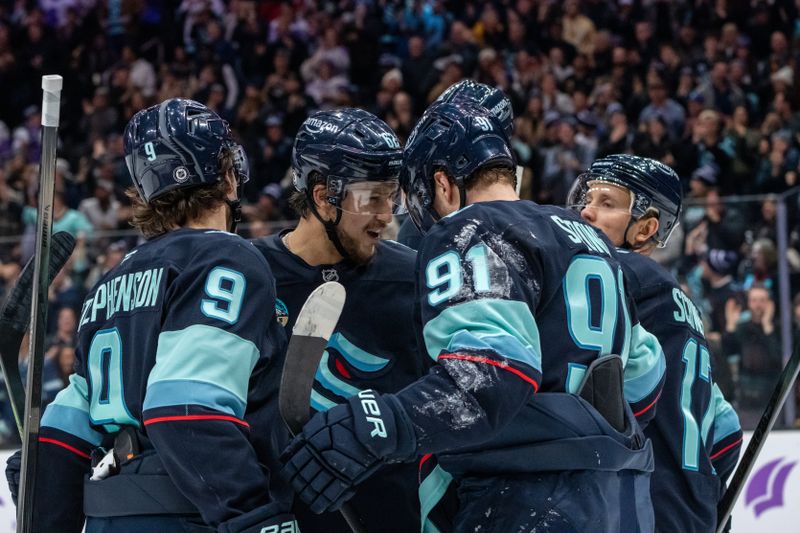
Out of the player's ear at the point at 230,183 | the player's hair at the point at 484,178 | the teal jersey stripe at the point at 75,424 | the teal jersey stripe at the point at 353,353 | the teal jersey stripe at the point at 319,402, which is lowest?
the teal jersey stripe at the point at 319,402

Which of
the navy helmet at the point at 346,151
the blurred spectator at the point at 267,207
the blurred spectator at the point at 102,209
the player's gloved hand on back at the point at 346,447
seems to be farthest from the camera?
the blurred spectator at the point at 102,209

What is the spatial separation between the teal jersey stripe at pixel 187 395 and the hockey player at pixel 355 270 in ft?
2.34

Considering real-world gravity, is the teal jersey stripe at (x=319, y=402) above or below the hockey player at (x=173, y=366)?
below

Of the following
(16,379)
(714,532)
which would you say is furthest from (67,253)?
(714,532)

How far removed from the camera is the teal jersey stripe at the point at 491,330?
228 centimetres

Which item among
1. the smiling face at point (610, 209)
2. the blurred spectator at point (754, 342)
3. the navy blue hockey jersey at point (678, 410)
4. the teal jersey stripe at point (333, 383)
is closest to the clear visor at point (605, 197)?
the smiling face at point (610, 209)

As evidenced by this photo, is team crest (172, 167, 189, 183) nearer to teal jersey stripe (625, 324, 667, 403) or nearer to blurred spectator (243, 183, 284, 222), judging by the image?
teal jersey stripe (625, 324, 667, 403)

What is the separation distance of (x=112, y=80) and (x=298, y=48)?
1.82 meters

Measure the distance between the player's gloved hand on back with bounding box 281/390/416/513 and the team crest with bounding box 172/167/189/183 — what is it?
0.64 metres

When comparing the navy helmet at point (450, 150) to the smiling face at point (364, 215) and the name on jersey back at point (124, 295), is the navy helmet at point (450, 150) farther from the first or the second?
the name on jersey back at point (124, 295)

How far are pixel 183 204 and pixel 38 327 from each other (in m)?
0.40

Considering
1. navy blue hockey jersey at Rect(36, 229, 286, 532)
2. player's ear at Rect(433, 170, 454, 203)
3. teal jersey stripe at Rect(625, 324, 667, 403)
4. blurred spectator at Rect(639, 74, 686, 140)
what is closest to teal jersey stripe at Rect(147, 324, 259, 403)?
navy blue hockey jersey at Rect(36, 229, 286, 532)

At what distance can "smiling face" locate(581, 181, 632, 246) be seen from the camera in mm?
3502

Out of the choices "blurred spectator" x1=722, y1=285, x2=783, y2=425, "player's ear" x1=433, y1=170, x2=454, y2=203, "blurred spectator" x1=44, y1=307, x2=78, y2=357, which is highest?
"player's ear" x1=433, y1=170, x2=454, y2=203
